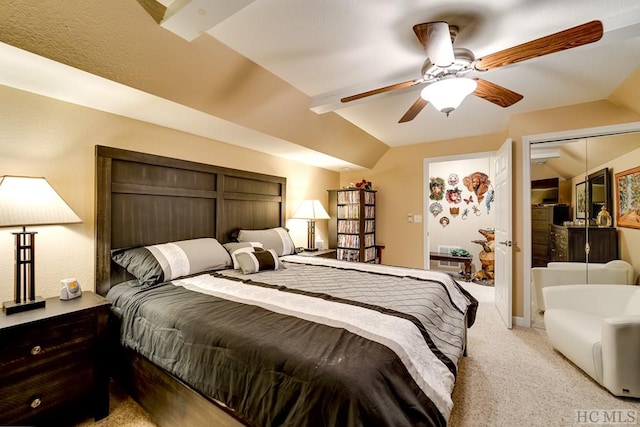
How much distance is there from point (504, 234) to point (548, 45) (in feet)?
7.82

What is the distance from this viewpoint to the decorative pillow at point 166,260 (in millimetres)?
2064

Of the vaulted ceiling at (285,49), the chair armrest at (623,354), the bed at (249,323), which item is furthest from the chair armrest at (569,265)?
the vaulted ceiling at (285,49)

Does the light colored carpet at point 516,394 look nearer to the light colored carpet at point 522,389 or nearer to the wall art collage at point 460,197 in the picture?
the light colored carpet at point 522,389

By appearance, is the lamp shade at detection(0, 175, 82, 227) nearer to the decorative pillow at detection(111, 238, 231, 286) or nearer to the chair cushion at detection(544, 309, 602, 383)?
the decorative pillow at detection(111, 238, 231, 286)

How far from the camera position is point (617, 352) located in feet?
5.93

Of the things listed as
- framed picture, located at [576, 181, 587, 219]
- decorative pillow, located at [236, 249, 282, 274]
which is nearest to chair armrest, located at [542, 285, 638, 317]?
framed picture, located at [576, 181, 587, 219]

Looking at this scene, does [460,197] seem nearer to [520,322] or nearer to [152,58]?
[520,322]

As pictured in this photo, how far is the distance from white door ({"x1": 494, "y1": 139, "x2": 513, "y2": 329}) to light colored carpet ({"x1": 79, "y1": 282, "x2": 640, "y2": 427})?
22.9 inches

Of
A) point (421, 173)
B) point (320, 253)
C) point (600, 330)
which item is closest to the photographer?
point (600, 330)

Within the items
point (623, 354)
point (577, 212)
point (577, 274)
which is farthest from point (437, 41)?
point (577, 274)

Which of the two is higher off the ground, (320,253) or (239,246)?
(239,246)

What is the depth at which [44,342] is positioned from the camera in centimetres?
150

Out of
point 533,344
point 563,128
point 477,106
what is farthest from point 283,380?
point 563,128

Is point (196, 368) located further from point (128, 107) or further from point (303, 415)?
point (128, 107)
